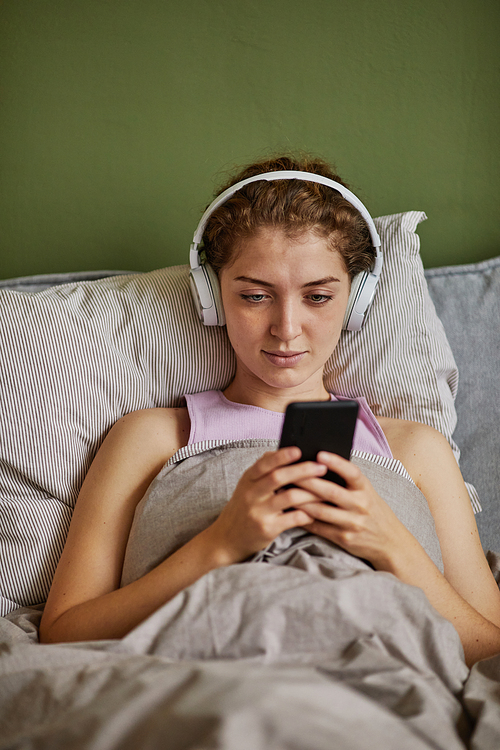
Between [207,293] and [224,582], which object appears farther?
[207,293]

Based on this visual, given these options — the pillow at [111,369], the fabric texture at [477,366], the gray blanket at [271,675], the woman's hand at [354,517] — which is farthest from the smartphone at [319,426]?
the fabric texture at [477,366]

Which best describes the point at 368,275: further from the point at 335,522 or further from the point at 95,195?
the point at 95,195

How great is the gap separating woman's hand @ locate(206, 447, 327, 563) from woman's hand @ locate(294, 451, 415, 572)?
2 cm

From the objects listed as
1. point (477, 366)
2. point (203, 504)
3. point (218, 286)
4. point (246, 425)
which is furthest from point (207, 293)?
point (477, 366)

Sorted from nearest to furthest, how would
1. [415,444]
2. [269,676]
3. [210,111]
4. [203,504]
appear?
[269,676] < [203,504] < [415,444] < [210,111]

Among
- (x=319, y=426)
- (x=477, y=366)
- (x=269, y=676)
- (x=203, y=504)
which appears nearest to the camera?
(x=269, y=676)

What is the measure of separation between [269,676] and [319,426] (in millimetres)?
291

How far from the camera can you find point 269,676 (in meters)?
0.56

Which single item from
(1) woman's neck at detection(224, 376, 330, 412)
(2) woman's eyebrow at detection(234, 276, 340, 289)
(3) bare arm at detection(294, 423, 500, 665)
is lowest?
(3) bare arm at detection(294, 423, 500, 665)

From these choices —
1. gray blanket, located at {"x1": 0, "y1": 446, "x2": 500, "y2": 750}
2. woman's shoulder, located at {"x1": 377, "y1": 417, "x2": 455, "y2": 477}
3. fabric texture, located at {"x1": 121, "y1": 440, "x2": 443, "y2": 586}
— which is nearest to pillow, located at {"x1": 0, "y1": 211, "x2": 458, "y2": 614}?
woman's shoulder, located at {"x1": 377, "y1": 417, "x2": 455, "y2": 477}

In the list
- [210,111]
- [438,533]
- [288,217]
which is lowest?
[438,533]

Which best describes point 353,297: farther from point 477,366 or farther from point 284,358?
point 477,366

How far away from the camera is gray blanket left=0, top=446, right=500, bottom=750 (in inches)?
20.6

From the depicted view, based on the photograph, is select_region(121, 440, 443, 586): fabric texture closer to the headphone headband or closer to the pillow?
the pillow
